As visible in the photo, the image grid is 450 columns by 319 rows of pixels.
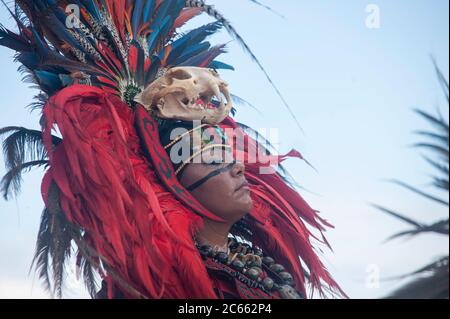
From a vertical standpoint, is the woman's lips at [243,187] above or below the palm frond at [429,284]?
above

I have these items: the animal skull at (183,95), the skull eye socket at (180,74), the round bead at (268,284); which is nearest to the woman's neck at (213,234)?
the round bead at (268,284)

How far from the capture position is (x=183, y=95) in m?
3.56

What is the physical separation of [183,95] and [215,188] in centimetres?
41

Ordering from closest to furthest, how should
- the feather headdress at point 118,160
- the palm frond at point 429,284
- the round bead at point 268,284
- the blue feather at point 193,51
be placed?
the palm frond at point 429,284 < the feather headdress at point 118,160 < the round bead at point 268,284 < the blue feather at point 193,51

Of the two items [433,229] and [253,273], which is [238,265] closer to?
[253,273]

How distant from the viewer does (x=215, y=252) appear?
3449 mm

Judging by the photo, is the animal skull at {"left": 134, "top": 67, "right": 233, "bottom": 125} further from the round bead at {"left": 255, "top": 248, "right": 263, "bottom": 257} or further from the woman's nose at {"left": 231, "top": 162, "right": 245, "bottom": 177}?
the round bead at {"left": 255, "top": 248, "right": 263, "bottom": 257}

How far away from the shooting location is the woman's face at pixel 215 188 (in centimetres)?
349

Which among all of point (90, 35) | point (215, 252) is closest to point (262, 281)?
point (215, 252)

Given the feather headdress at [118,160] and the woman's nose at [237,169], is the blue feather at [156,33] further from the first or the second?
the woman's nose at [237,169]

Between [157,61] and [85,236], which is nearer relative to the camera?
[85,236]

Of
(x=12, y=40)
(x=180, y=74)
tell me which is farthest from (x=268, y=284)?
(x=12, y=40)

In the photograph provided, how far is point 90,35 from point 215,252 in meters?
1.04
